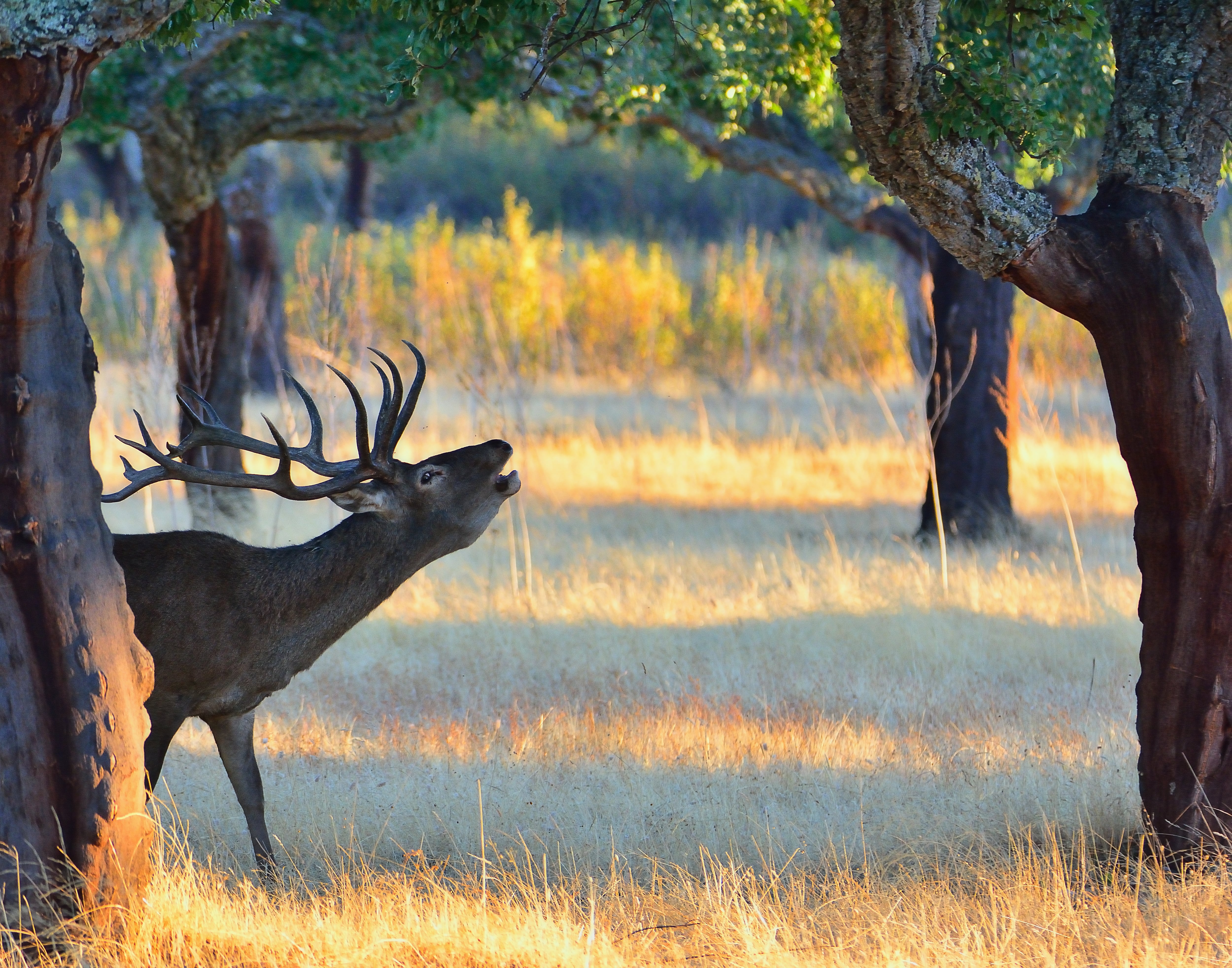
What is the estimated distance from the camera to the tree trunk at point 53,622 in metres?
3.68

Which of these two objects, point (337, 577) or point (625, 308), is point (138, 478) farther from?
point (625, 308)

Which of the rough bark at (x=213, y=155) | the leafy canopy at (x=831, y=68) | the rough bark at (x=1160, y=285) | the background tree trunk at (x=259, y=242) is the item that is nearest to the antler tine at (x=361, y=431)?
the leafy canopy at (x=831, y=68)

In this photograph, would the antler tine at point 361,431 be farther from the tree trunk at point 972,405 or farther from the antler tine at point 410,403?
the tree trunk at point 972,405

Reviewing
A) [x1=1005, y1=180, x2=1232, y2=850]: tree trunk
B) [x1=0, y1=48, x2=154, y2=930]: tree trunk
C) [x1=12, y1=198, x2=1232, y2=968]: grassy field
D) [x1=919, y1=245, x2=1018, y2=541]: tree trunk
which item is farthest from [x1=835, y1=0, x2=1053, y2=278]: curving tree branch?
[x1=919, y1=245, x2=1018, y2=541]: tree trunk

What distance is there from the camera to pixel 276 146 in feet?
61.9

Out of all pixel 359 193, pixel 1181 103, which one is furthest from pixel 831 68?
pixel 359 193

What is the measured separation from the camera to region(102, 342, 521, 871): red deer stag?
16.1 feet

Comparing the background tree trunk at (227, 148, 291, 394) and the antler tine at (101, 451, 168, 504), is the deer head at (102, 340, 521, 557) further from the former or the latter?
the background tree trunk at (227, 148, 291, 394)

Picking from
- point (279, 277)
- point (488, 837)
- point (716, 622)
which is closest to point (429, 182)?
point (279, 277)

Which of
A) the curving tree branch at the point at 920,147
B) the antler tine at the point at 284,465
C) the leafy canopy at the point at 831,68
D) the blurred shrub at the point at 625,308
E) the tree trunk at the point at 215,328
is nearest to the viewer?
the curving tree branch at the point at 920,147

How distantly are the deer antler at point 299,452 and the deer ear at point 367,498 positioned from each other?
1.8 inches

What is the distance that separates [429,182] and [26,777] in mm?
43072

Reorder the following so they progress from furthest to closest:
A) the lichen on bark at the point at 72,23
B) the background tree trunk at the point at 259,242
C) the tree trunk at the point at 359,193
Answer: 1. the tree trunk at the point at 359,193
2. the background tree trunk at the point at 259,242
3. the lichen on bark at the point at 72,23

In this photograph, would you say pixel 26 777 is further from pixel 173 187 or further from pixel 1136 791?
pixel 173 187
